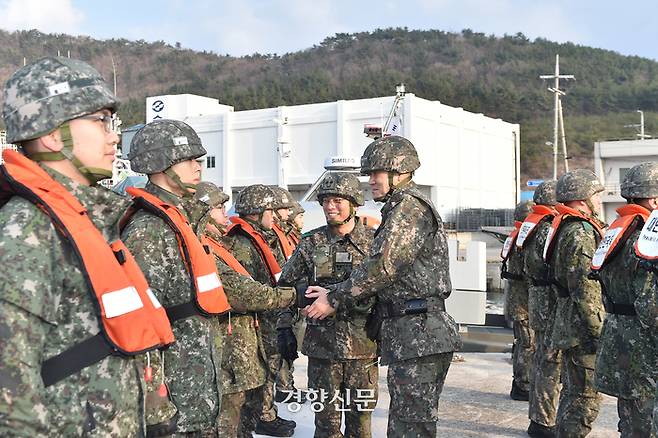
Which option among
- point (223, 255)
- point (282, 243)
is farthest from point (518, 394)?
point (223, 255)

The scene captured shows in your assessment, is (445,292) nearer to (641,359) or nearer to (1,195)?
(641,359)

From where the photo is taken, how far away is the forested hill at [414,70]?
107 m

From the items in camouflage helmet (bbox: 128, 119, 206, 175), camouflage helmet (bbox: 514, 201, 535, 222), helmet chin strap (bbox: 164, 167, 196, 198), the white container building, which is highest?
the white container building

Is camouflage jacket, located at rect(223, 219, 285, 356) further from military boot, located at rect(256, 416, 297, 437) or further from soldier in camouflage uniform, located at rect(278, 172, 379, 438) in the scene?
military boot, located at rect(256, 416, 297, 437)

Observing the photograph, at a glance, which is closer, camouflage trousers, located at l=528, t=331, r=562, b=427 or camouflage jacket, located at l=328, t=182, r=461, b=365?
camouflage jacket, located at l=328, t=182, r=461, b=365

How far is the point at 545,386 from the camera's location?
6.16 m

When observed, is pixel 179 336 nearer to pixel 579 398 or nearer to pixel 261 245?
pixel 261 245

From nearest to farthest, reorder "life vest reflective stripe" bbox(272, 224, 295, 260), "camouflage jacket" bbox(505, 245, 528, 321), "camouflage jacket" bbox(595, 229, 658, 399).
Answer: "camouflage jacket" bbox(595, 229, 658, 399)
"life vest reflective stripe" bbox(272, 224, 295, 260)
"camouflage jacket" bbox(505, 245, 528, 321)

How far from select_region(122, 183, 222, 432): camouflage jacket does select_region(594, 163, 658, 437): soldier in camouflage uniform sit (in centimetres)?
229

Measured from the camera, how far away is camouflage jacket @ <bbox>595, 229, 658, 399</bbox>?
13.2 feet

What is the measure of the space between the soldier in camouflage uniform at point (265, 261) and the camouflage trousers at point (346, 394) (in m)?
0.59

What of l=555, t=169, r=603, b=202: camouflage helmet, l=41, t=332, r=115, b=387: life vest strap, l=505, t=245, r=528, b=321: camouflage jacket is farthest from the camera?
l=505, t=245, r=528, b=321: camouflage jacket

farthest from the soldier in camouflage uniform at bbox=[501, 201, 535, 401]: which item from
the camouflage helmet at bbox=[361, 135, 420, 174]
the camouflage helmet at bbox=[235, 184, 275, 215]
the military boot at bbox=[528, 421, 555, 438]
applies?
the camouflage helmet at bbox=[361, 135, 420, 174]

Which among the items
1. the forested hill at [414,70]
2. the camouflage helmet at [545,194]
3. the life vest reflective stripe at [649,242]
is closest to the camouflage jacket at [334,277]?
the life vest reflective stripe at [649,242]
